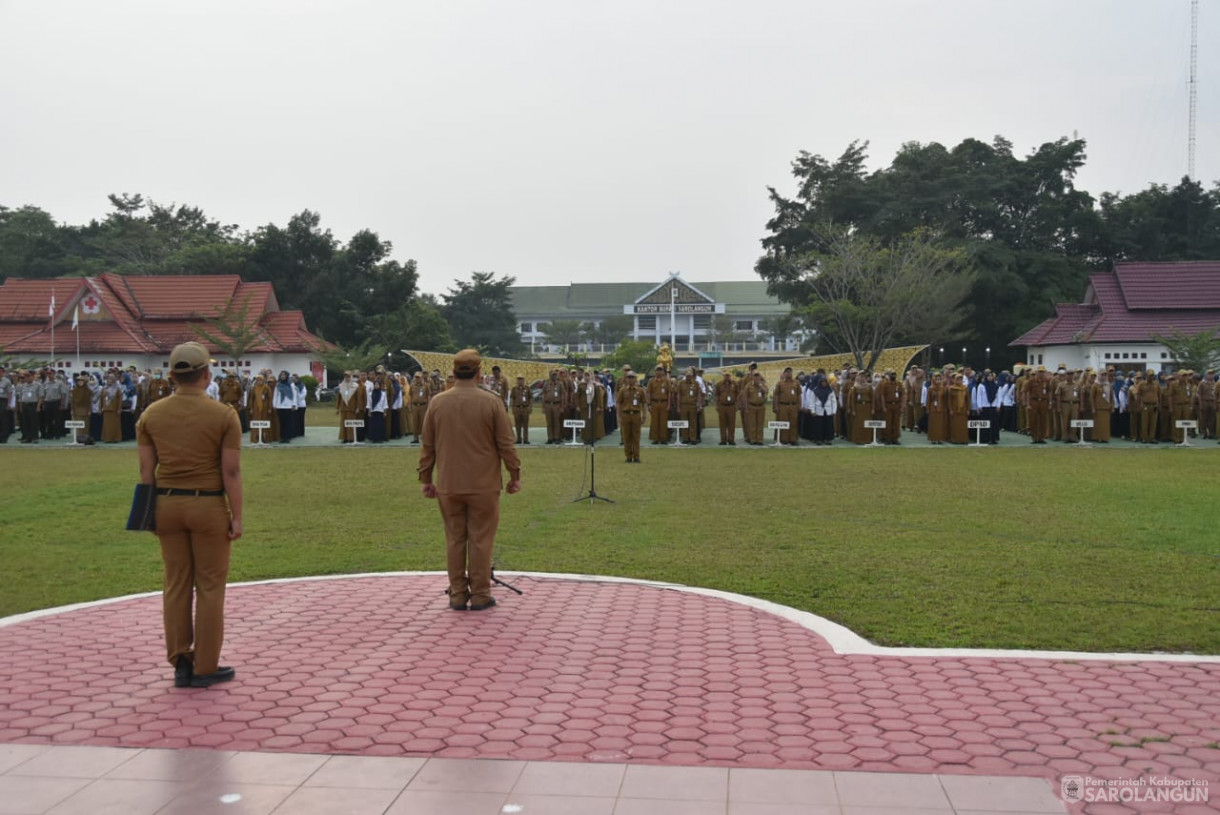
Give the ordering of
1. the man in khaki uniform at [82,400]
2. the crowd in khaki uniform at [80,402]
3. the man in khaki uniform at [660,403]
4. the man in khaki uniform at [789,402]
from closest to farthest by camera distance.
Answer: the man in khaki uniform at [789,402] → the man in khaki uniform at [660,403] → the crowd in khaki uniform at [80,402] → the man in khaki uniform at [82,400]

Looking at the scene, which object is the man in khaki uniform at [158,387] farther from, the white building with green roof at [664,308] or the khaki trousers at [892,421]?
the white building with green roof at [664,308]

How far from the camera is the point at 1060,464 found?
62.7 ft

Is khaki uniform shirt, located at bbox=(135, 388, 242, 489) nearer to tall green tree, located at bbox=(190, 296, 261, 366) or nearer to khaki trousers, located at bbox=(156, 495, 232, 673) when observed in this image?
khaki trousers, located at bbox=(156, 495, 232, 673)

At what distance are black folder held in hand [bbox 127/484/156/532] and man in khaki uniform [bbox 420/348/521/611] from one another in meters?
2.14

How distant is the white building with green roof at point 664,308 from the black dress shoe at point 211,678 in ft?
249

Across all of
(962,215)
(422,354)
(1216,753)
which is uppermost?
(962,215)

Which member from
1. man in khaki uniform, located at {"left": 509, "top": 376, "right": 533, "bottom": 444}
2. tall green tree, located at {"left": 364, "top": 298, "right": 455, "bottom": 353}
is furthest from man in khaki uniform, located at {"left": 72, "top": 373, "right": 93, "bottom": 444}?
tall green tree, located at {"left": 364, "top": 298, "right": 455, "bottom": 353}

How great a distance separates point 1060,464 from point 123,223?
208 feet

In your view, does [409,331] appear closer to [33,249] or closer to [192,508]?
[33,249]

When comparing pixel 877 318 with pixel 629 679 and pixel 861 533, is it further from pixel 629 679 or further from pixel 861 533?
pixel 629 679

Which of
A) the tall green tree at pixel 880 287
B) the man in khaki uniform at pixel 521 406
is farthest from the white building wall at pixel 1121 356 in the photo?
the man in khaki uniform at pixel 521 406

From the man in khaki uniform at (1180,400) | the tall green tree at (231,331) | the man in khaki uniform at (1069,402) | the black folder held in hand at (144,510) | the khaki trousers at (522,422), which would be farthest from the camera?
the tall green tree at (231,331)

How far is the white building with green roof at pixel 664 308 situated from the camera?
86.1 meters

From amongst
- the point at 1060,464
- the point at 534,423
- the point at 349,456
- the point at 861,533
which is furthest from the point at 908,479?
the point at 534,423
